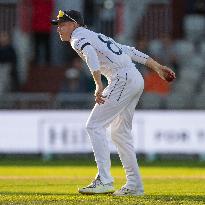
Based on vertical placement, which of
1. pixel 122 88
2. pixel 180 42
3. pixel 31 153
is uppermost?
pixel 122 88

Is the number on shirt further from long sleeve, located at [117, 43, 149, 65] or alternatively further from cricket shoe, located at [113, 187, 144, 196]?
cricket shoe, located at [113, 187, 144, 196]

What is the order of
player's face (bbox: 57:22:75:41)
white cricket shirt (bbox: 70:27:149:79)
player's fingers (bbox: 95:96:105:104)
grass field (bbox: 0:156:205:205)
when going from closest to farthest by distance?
1. grass field (bbox: 0:156:205:205)
2. player's fingers (bbox: 95:96:105:104)
3. white cricket shirt (bbox: 70:27:149:79)
4. player's face (bbox: 57:22:75:41)

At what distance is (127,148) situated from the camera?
38.9ft

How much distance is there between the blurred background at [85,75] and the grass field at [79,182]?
770 mm

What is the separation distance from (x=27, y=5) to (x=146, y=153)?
6498mm

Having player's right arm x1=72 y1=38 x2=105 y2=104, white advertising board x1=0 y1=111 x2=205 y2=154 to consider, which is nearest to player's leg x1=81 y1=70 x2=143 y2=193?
player's right arm x1=72 y1=38 x2=105 y2=104

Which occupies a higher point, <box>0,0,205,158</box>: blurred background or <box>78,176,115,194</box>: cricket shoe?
<box>78,176,115,194</box>: cricket shoe

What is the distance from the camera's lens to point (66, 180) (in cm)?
1570

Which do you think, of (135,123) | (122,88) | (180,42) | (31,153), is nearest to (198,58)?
(180,42)

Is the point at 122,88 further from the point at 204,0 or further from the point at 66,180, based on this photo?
the point at 204,0

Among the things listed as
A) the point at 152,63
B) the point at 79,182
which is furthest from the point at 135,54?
the point at 79,182

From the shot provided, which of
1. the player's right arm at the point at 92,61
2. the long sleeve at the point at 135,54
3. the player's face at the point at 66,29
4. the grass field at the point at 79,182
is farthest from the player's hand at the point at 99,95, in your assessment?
the grass field at the point at 79,182

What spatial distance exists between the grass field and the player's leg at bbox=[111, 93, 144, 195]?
219mm

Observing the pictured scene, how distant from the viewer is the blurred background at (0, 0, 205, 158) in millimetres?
22016
